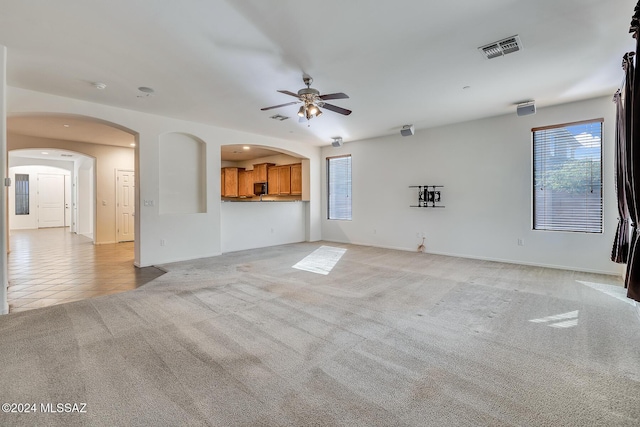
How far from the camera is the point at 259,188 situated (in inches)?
408

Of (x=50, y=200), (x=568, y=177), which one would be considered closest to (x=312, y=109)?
(x=568, y=177)

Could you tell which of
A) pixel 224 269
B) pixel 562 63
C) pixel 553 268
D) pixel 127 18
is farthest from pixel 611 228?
pixel 127 18

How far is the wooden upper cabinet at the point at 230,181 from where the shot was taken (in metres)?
11.2

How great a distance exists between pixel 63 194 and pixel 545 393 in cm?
1666

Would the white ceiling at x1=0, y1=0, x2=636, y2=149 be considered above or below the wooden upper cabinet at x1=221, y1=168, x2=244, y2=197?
above

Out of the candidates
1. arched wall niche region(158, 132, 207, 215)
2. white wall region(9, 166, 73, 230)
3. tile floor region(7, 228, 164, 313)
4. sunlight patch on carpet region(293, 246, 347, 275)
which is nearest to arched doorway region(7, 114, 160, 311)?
tile floor region(7, 228, 164, 313)

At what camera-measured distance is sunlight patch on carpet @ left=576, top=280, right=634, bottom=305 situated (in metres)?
3.54

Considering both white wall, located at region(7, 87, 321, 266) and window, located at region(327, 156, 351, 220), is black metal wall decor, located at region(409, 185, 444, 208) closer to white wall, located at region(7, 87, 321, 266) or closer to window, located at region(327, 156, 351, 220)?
window, located at region(327, 156, 351, 220)

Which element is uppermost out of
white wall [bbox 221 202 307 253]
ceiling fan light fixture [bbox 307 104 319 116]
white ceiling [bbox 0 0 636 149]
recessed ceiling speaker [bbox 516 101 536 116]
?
white ceiling [bbox 0 0 636 149]

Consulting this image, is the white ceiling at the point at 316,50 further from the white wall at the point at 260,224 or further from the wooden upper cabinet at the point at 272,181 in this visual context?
the wooden upper cabinet at the point at 272,181

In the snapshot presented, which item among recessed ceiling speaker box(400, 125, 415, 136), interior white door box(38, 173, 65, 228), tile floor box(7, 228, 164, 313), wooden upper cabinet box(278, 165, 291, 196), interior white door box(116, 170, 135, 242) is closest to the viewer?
tile floor box(7, 228, 164, 313)

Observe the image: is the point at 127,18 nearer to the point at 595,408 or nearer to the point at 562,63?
the point at 595,408

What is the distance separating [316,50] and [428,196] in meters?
4.49

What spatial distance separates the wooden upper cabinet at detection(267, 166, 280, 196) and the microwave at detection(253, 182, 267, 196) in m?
0.15
